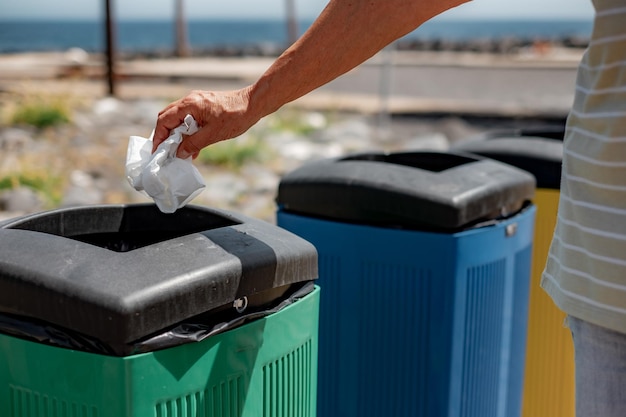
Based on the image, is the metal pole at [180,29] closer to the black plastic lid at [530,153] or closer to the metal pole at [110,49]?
the metal pole at [110,49]

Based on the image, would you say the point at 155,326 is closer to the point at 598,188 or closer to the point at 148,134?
the point at 598,188

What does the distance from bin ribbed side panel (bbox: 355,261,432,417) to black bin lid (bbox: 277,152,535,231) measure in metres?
0.13

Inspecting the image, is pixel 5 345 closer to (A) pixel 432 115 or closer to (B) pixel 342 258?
(B) pixel 342 258

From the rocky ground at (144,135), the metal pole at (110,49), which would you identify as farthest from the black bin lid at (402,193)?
the metal pole at (110,49)

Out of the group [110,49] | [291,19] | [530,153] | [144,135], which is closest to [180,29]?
[291,19]

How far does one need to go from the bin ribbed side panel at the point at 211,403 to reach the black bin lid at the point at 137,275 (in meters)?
0.13

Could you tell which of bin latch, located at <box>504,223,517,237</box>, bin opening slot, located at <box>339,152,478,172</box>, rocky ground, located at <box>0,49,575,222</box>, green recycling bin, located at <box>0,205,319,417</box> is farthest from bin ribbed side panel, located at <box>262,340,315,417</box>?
rocky ground, located at <box>0,49,575,222</box>

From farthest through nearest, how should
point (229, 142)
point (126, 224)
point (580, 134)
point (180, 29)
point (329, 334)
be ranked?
point (180, 29) < point (229, 142) < point (329, 334) < point (126, 224) < point (580, 134)

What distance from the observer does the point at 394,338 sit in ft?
7.14

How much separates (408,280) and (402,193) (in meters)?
0.22

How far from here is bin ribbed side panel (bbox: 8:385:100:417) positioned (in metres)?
1.39

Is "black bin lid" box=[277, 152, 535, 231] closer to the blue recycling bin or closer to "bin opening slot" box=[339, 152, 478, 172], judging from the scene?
the blue recycling bin

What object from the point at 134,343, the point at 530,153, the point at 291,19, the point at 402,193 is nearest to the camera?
the point at 134,343

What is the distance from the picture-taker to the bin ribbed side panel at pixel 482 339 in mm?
2182
